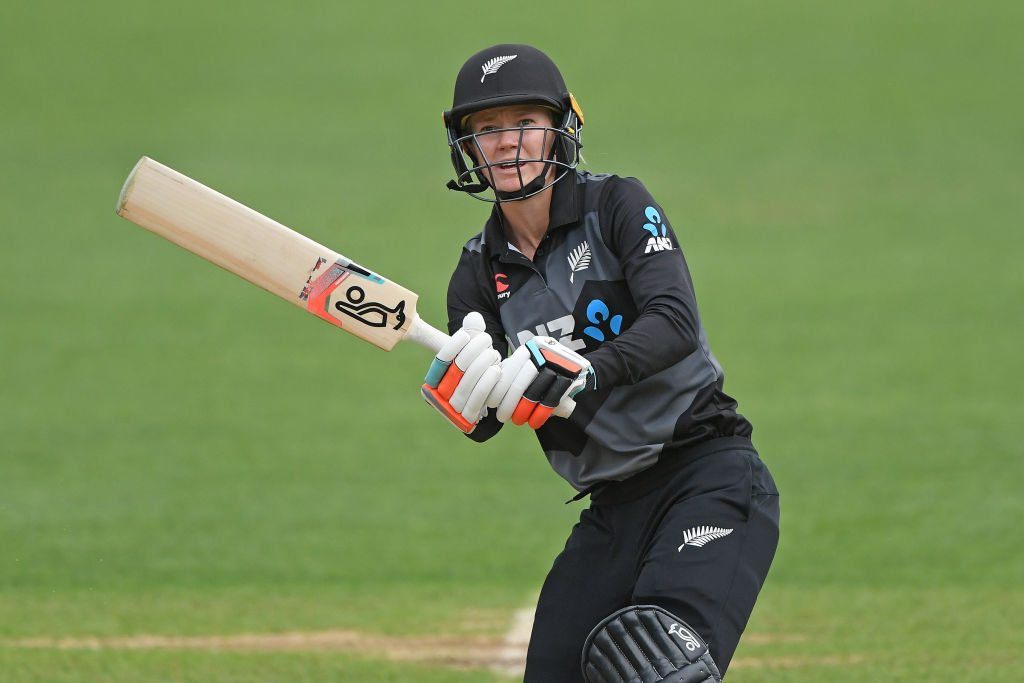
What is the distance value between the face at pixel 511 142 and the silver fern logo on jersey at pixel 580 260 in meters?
0.21

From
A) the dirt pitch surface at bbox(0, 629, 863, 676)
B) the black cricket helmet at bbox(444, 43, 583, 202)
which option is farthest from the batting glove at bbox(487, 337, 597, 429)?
the dirt pitch surface at bbox(0, 629, 863, 676)

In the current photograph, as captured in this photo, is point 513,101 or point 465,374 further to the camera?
point 513,101

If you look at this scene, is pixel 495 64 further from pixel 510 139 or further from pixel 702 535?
pixel 702 535

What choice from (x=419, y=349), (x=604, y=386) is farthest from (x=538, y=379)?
(x=419, y=349)

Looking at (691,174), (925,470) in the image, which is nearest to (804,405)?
(925,470)

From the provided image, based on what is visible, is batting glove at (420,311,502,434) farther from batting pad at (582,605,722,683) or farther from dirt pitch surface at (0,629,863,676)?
dirt pitch surface at (0,629,863,676)

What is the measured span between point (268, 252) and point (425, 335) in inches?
16.9

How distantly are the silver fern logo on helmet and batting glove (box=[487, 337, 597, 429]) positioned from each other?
2.53 feet

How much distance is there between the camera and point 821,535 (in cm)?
662

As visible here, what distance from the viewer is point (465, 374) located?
295 centimetres

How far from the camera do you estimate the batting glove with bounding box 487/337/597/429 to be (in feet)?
9.52

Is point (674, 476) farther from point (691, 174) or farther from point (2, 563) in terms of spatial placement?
point (691, 174)

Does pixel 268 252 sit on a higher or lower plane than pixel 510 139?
lower

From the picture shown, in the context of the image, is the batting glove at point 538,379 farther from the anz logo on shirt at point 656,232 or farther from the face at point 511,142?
the face at point 511,142
